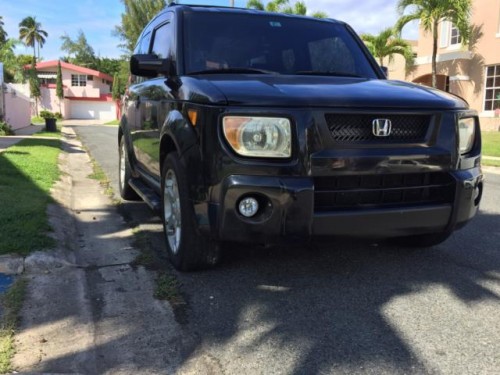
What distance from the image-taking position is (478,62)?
2170cm

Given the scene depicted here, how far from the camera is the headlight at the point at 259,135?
3195mm

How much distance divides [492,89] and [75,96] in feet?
151

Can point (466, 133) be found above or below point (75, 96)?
below

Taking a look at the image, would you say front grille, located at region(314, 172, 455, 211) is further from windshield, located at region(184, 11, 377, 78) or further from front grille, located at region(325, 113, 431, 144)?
windshield, located at region(184, 11, 377, 78)

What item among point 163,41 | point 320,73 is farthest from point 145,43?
point 320,73

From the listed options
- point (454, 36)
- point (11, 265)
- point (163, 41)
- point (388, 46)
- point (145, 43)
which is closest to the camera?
point (11, 265)

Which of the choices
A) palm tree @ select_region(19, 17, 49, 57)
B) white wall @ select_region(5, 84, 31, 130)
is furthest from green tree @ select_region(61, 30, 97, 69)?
white wall @ select_region(5, 84, 31, 130)

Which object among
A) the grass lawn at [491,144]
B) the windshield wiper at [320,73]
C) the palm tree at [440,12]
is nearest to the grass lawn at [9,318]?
the windshield wiper at [320,73]

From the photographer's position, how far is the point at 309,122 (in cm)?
321

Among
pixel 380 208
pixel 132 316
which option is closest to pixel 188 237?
pixel 132 316

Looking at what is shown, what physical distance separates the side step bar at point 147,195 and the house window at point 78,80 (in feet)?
187

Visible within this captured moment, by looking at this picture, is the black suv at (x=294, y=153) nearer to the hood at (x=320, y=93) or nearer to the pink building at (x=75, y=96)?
the hood at (x=320, y=93)

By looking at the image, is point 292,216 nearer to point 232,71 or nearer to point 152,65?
point 232,71

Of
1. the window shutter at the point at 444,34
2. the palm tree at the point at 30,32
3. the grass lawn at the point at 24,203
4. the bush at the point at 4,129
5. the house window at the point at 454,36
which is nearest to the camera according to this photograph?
the grass lawn at the point at 24,203
